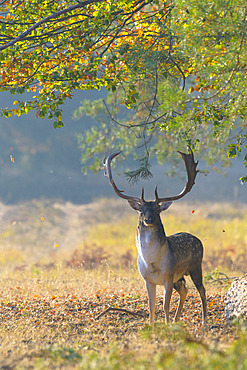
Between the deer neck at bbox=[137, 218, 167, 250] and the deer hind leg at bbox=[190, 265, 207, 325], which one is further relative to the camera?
the deer hind leg at bbox=[190, 265, 207, 325]

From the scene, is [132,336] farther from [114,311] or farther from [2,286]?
[2,286]

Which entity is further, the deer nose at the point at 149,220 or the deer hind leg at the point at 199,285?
the deer hind leg at the point at 199,285

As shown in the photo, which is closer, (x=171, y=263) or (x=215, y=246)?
(x=171, y=263)

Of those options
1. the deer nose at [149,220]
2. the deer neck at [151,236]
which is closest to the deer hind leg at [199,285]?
the deer neck at [151,236]

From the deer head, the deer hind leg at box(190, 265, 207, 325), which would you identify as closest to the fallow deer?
the deer head

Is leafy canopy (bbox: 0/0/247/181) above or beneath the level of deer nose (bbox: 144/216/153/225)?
above

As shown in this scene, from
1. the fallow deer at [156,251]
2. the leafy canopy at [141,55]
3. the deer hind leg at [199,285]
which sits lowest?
the deer hind leg at [199,285]

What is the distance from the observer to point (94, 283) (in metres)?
13.6

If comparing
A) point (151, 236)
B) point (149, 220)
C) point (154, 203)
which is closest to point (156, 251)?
point (151, 236)

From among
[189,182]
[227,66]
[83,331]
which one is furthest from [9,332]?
[227,66]

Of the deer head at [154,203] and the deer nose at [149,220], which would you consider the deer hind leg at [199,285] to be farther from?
the deer nose at [149,220]

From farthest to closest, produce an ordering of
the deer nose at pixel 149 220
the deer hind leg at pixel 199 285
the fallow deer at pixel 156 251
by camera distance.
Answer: the deer hind leg at pixel 199 285
the fallow deer at pixel 156 251
the deer nose at pixel 149 220

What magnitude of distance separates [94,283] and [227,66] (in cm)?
737

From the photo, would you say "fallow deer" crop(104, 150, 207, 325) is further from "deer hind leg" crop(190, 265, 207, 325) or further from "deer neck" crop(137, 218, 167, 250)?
"deer hind leg" crop(190, 265, 207, 325)
